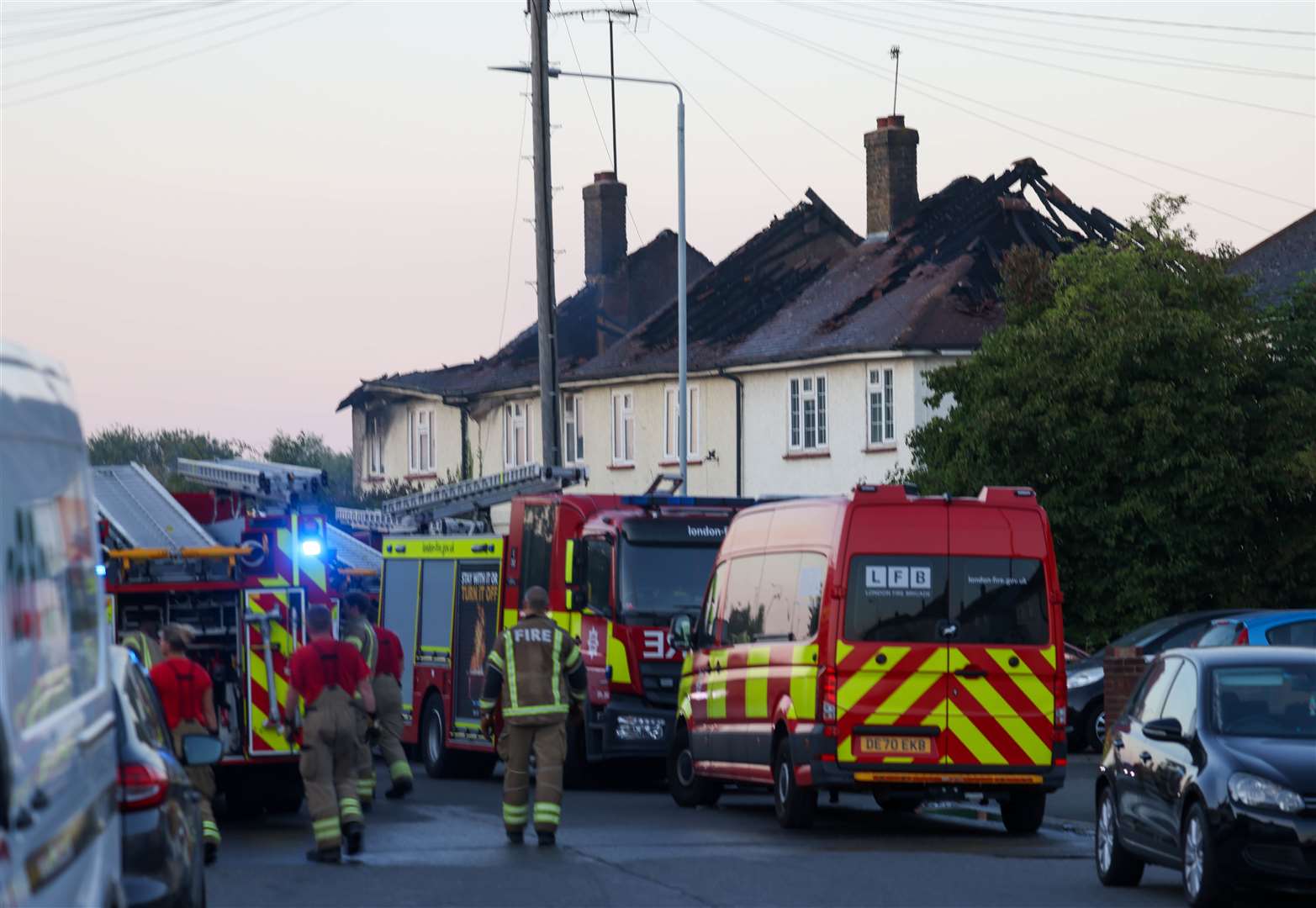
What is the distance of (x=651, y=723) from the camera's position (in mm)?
21344

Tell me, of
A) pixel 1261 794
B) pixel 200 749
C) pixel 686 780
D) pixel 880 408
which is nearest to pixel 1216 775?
pixel 1261 794

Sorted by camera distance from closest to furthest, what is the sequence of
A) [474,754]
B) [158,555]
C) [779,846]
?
[779,846] → [158,555] → [474,754]

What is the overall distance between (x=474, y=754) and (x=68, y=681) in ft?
61.1

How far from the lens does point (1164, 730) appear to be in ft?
40.9

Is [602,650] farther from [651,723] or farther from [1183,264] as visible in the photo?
[1183,264]

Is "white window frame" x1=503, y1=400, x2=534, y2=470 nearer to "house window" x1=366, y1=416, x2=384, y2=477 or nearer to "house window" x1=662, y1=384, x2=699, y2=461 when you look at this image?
"house window" x1=662, y1=384, x2=699, y2=461

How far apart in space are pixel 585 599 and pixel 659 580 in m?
0.75

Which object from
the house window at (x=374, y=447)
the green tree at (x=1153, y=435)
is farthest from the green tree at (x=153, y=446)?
the green tree at (x=1153, y=435)

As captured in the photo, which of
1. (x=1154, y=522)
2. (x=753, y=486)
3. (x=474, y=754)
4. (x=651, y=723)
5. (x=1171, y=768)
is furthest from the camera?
(x=753, y=486)

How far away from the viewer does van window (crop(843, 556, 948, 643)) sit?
16.4m

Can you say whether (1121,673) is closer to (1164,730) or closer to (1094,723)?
(1094,723)

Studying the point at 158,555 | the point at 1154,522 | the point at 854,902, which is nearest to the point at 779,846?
the point at 854,902

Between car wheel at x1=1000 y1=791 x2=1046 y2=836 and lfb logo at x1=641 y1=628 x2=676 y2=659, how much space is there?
4892 millimetres

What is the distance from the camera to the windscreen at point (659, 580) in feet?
70.8
